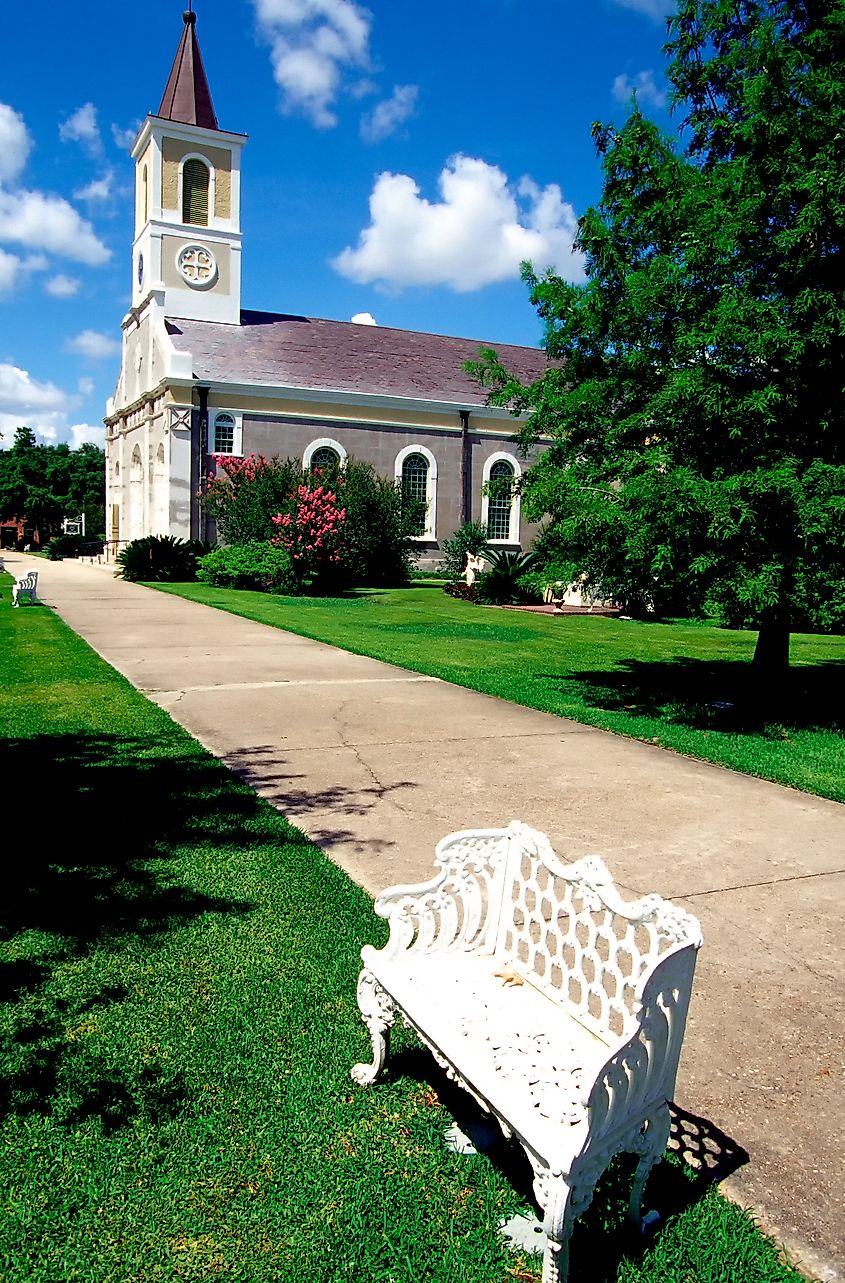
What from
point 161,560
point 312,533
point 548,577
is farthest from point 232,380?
point 548,577

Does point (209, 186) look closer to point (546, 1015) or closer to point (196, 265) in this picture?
point (196, 265)

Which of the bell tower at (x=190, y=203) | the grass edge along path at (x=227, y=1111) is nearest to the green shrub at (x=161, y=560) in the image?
the bell tower at (x=190, y=203)

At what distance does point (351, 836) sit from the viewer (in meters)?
5.46

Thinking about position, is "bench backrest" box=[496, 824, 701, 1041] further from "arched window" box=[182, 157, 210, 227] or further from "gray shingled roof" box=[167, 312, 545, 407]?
"arched window" box=[182, 157, 210, 227]

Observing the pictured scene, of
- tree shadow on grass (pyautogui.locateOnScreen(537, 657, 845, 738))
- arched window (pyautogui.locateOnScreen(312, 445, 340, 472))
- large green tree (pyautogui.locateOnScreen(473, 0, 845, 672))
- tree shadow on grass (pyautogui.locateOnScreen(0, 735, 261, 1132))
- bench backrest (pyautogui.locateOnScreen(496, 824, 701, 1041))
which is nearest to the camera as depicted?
bench backrest (pyautogui.locateOnScreen(496, 824, 701, 1041))

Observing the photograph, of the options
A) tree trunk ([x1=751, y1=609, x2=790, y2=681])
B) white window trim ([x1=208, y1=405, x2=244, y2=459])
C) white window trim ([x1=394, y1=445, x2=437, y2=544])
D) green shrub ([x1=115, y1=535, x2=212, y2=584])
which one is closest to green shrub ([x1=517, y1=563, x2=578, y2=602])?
tree trunk ([x1=751, y1=609, x2=790, y2=681])

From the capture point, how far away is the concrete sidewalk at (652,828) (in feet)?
9.55

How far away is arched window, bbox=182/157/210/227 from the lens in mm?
35406

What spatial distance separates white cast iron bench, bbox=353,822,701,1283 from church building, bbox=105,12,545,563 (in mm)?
28914

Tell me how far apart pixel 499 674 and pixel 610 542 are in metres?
3.67

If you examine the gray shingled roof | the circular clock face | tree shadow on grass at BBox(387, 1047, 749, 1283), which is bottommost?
tree shadow on grass at BBox(387, 1047, 749, 1283)

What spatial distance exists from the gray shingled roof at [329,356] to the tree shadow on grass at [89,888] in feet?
89.9

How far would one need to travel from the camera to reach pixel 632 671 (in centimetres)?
1259

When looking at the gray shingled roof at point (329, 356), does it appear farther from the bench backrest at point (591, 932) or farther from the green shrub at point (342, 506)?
the bench backrest at point (591, 932)
